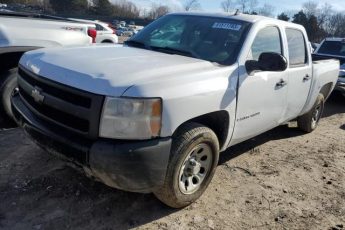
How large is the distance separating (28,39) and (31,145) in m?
1.35

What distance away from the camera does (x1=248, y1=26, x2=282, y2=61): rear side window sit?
4.37 metres

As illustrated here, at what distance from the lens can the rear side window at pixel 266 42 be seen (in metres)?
4.37

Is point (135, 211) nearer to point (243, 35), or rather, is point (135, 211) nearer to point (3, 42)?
point (243, 35)

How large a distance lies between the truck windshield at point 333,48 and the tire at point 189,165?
328 inches

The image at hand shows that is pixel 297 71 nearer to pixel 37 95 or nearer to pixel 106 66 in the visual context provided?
pixel 106 66

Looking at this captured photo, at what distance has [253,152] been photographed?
5.58m

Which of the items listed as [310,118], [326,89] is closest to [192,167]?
[310,118]

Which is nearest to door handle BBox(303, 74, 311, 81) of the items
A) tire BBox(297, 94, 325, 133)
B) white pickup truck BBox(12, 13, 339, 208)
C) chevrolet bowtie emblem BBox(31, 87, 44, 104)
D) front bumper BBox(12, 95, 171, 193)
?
white pickup truck BBox(12, 13, 339, 208)

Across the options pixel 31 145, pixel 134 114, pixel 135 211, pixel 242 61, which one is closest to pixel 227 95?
pixel 242 61

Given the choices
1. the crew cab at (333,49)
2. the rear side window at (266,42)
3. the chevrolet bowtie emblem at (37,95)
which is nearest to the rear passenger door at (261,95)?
the rear side window at (266,42)

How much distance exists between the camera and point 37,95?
11.6 ft

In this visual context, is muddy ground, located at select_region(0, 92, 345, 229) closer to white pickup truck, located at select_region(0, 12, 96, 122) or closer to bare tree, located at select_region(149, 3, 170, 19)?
white pickup truck, located at select_region(0, 12, 96, 122)

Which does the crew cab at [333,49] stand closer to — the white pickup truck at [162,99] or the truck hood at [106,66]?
the white pickup truck at [162,99]

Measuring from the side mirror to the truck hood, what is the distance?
442mm
